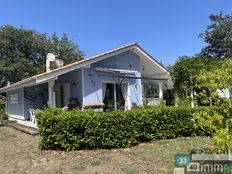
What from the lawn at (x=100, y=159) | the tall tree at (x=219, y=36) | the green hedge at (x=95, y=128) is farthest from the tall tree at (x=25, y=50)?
the green hedge at (x=95, y=128)

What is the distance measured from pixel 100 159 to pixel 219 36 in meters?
33.4

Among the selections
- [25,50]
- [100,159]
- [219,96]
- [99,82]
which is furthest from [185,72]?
[25,50]

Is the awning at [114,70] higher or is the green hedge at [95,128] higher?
the awning at [114,70]

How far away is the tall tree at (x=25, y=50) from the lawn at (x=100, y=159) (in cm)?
3692

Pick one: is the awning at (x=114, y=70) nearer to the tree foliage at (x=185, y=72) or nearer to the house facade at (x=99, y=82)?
the house facade at (x=99, y=82)

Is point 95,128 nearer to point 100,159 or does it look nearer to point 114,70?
point 100,159

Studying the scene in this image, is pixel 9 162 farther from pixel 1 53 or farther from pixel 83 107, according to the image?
pixel 1 53

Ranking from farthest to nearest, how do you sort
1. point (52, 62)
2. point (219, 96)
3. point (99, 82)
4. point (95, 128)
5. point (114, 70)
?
point (52, 62), point (114, 70), point (99, 82), point (95, 128), point (219, 96)

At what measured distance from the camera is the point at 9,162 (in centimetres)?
807

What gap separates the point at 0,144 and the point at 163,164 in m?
7.24

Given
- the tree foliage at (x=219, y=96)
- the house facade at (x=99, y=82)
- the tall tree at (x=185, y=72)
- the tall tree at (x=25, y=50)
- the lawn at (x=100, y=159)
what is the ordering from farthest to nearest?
the tall tree at (x=25, y=50), the tall tree at (x=185, y=72), the house facade at (x=99, y=82), the lawn at (x=100, y=159), the tree foliage at (x=219, y=96)

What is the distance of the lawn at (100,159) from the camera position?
694cm

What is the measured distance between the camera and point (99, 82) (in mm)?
15711

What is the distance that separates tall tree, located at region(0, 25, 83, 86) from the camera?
44.5 m
